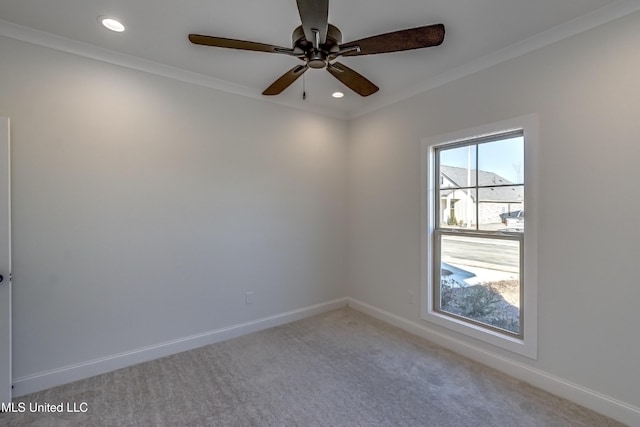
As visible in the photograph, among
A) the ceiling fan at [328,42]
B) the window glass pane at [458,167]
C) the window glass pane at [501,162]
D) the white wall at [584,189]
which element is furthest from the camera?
the window glass pane at [458,167]

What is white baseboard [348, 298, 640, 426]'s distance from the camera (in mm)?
1916

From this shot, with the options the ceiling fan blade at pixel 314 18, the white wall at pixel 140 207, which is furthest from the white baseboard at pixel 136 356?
the ceiling fan blade at pixel 314 18

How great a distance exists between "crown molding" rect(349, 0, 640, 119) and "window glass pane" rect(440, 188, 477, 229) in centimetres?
107

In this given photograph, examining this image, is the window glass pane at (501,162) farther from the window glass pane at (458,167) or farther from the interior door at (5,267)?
the interior door at (5,267)

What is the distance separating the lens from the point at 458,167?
2939 mm

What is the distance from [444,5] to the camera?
1.92m

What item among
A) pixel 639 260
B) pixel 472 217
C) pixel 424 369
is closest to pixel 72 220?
pixel 424 369

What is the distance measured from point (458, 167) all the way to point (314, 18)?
2.10 meters

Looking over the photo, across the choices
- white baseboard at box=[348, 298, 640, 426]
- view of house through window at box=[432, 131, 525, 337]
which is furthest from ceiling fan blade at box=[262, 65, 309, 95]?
white baseboard at box=[348, 298, 640, 426]

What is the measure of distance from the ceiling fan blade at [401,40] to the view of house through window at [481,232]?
4.34ft

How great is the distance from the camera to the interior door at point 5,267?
2031 millimetres

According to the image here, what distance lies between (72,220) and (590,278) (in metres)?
3.86

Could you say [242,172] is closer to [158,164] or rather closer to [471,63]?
[158,164]

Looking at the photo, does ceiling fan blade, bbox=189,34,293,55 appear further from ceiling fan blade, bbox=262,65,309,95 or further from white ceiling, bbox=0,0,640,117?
white ceiling, bbox=0,0,640,117
